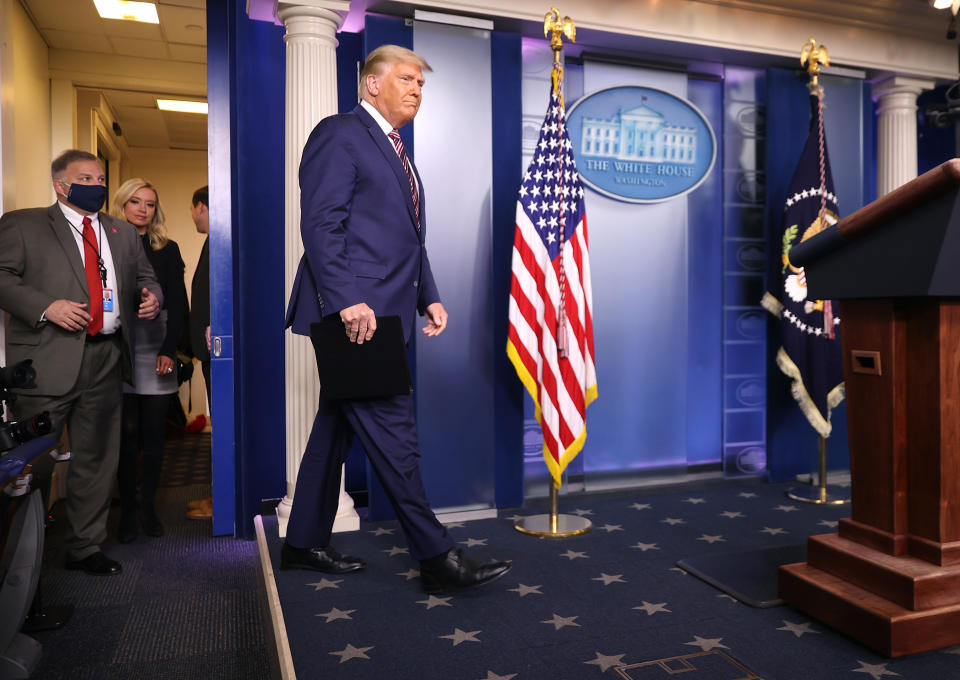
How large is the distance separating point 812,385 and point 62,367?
3228mm

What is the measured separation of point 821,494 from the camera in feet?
11.3

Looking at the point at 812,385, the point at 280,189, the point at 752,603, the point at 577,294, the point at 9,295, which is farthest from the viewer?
the point at 812,385

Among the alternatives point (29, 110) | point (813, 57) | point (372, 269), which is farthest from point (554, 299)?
point (29, 110)

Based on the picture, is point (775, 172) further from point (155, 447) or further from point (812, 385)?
point (155, 447)

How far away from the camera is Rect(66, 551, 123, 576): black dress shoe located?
2.76 m

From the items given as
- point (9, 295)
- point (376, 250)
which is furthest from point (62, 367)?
point (376, 250)

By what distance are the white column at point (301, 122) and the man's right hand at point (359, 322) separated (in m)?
0.92

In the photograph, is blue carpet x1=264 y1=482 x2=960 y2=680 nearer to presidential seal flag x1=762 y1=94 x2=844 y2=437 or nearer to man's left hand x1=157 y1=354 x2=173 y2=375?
presidential seal flag x1=762 y1=94 x2=844 y2=437

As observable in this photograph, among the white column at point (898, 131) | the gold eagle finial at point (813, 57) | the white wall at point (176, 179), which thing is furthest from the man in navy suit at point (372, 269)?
the white wall at point (176, 179)

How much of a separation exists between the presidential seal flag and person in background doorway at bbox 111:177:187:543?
9.40ft

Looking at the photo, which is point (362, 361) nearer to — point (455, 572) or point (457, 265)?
point (455, 572)

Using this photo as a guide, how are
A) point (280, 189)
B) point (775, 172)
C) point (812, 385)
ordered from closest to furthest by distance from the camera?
1. point (280, 189)
2. point (812, 385)
3. point (775, 172)

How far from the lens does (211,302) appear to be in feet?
10.6

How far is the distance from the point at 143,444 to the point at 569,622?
2258 millimetres
